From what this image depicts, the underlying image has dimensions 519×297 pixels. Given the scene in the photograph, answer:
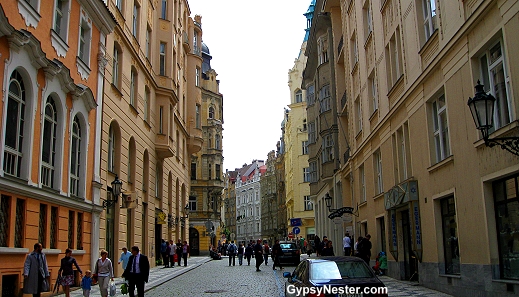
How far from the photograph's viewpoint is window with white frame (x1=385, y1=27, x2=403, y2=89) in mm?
18438

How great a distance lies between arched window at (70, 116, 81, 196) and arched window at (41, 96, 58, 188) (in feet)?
4.64

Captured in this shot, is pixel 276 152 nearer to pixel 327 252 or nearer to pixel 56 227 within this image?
pixel 327 252

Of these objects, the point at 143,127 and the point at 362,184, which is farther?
the point at 143,127

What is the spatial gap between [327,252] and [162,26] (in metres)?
18.4

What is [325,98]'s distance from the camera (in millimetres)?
35000

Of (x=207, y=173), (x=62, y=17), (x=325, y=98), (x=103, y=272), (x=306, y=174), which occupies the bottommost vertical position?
(x=103, y=272)

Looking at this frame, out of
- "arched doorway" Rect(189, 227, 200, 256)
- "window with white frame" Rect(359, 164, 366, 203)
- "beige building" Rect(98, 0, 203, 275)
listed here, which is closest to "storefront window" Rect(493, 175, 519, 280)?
"beige building" Rect(98, 0, 203, 275)

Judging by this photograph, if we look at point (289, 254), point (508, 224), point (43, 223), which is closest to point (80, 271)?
point (43, 223)

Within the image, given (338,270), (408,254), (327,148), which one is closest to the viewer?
(338,270)

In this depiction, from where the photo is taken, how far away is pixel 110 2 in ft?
74.5

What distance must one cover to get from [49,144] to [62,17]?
454cm

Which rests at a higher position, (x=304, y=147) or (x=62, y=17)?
(x=304, y=147)

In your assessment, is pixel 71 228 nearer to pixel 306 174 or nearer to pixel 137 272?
pixel 137 272

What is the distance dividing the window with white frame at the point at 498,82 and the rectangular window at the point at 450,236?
3.72m
